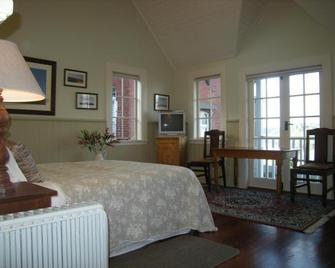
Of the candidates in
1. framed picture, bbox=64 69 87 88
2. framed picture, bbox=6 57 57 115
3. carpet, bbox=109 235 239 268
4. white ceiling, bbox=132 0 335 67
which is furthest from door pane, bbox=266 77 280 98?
framed picture, bbox=6 57 57 115

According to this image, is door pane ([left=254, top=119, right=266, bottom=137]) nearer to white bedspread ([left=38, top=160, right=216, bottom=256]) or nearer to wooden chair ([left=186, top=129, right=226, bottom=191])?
wooden chair ([left=186, top=129, right=226, bottom=191])

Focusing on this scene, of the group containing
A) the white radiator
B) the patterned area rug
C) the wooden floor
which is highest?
the white radiator

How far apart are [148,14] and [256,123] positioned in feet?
8.75

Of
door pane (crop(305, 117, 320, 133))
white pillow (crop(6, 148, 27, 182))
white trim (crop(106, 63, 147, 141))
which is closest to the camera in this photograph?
white pillow (crop(6, 148, 27, 182))

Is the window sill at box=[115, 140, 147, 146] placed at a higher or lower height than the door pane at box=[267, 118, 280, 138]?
lower

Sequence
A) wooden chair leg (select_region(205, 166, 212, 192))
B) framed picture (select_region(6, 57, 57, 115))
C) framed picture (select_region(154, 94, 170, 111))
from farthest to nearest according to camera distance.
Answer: framed picture (select_region(154, 94, 170, 111)), wooden chair leg (select_region(205, 166, 212, 192)), framed picture (select_region(6, 57, 57, 115))

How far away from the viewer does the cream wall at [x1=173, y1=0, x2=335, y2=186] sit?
4395mm

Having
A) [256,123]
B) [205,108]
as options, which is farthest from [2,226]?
[205,108]

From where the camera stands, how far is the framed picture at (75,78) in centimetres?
455

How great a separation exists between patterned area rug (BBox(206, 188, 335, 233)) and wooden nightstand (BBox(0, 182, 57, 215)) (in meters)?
2.48

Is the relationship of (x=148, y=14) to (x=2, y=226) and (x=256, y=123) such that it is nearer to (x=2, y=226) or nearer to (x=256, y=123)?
(x=256, y=123)

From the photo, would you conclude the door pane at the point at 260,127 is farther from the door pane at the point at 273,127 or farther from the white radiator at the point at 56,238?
the white radiator at the point at 56,238

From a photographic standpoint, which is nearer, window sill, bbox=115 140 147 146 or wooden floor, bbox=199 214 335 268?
wooden floor, bbox=199 214 335 268

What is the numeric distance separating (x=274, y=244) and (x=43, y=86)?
3.47 meters
